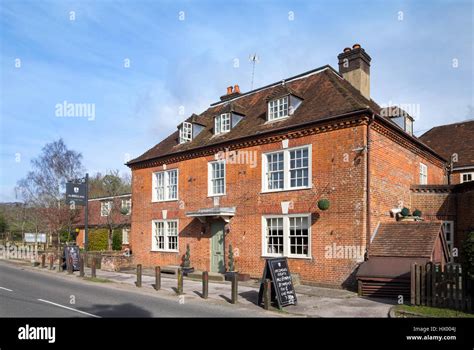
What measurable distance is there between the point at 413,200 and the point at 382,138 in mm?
4506

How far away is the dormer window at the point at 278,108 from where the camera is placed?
18438 millimetres

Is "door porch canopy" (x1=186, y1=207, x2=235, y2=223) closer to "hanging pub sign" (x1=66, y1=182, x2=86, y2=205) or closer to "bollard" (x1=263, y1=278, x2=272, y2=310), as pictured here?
"hanging pub sign" (x1=66, y1=182, x2=86, y2=205)

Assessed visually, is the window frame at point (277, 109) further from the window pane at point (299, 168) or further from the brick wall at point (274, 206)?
the window pane at point (299, 168)

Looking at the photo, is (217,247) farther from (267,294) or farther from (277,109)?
(267,294)

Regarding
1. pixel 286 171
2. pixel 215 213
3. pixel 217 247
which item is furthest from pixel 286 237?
pixel 217 247

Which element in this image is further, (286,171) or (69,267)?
(69,267)

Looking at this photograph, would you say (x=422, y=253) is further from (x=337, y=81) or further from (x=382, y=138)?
(x=337, y=81)

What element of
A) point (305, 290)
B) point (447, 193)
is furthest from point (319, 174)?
point (447, 193)

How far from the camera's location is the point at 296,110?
59.6 ft

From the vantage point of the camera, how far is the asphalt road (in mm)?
10227

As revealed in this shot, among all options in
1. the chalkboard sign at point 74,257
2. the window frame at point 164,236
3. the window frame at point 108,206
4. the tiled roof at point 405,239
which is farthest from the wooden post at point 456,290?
the window frame at point 108,206

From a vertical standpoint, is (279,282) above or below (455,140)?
below

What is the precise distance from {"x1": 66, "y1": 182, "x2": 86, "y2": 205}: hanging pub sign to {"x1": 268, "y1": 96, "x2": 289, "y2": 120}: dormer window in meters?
11.4

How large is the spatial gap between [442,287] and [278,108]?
10.5m
